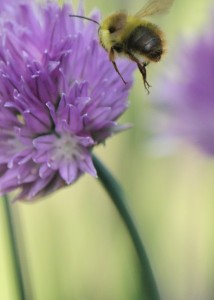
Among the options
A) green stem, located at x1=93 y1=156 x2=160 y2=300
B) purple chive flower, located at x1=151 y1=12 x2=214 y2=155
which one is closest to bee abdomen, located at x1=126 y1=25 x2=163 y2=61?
green stem, located at x1=93 y1=156 x2=160 y2=300

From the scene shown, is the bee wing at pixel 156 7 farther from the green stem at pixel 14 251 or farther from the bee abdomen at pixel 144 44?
the green stem at pixel 14 251

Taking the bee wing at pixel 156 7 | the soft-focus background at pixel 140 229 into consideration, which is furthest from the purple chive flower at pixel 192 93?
the bee wing at pixel 156 7

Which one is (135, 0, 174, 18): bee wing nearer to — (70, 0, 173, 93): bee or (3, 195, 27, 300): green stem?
(70, 0, 173, 93): bee

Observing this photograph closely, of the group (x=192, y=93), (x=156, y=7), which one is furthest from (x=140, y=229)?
(x=156, y=7)

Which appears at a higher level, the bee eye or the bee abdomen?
the bee eye

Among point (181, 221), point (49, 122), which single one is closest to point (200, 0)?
point (181, 221)

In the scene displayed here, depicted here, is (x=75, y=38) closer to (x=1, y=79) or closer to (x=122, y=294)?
(x=1, y=79)

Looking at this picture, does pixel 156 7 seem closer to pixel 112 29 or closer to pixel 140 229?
pixel 112 29
